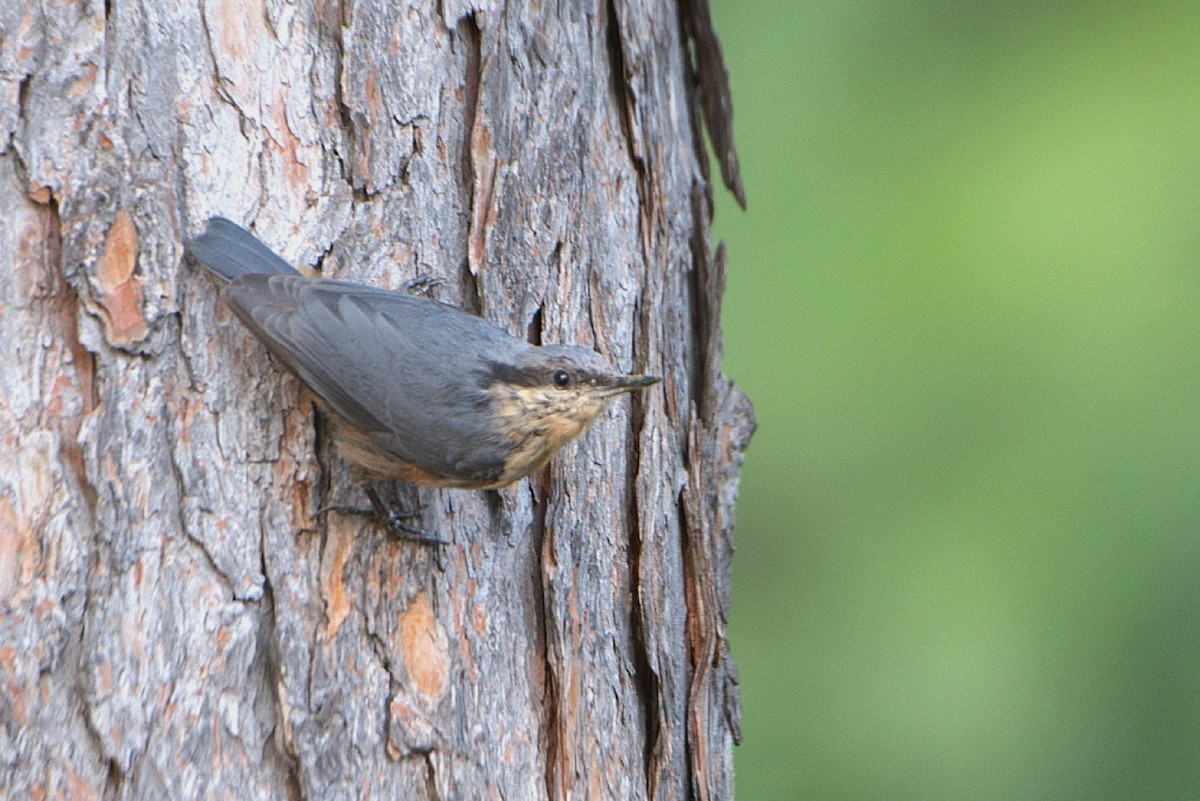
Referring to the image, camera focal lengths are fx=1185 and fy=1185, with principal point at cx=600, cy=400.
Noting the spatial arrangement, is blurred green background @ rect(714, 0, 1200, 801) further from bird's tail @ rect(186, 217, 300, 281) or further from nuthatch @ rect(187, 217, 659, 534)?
bird's tail @ rect(186, 217, 300, 281)

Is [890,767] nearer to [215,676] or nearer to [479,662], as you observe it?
[479,662]

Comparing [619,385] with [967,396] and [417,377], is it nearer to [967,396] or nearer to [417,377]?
[417,377]

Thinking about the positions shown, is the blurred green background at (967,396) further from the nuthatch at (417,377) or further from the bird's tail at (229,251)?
the bird's tail at (229,251)

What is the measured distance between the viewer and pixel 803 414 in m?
3.45

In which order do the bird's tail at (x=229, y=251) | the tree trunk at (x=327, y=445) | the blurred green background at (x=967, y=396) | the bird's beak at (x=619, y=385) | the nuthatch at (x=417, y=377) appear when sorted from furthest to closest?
the blurred green background at (x=967, y=396)
the bird's beak at (x=619, y=385)
the nuthatch at (x=417, y=377)
the bird's tail at (x=229, y=251)
the tree trunk at (x=327, y=445)

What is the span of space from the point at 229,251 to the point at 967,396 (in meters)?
2.04

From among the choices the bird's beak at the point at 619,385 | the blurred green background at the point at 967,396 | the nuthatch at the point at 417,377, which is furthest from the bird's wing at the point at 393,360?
the blurred green background at the point at 967,396

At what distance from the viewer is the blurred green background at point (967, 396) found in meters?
2.93

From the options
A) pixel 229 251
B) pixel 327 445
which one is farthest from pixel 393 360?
pixel 229 251

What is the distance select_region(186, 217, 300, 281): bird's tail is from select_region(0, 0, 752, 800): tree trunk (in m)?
0.04

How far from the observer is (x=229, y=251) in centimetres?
214

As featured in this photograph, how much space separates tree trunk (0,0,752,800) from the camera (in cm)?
198

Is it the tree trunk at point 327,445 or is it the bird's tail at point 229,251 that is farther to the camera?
the bird's tail at point 229,251

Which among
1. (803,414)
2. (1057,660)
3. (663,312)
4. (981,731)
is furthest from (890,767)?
(663,312)
